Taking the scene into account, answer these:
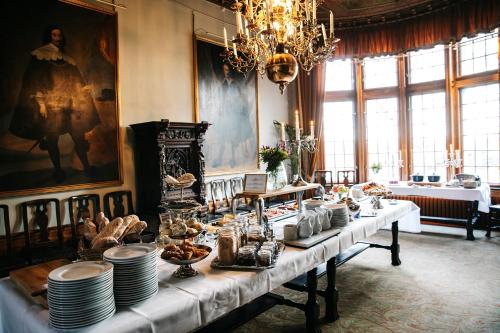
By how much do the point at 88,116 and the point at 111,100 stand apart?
391mm

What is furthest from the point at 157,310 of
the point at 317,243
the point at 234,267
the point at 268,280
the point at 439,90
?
the point at 439,90

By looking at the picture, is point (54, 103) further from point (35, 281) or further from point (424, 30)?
point (424, 30)

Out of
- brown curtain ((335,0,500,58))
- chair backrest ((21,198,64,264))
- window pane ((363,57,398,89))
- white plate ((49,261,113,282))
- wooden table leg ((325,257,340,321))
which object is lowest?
wooden table leg ((325,257,340,321))

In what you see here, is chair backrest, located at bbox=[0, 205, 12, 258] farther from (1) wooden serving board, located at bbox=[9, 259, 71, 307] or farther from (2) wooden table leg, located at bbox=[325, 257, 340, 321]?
(2) wooden table leg, located at bbox=[325, 257, 340, 321]

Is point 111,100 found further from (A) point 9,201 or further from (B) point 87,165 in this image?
(A) point 9,201

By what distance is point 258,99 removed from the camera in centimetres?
711

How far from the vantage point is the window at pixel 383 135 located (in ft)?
24.6

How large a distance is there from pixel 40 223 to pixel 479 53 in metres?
7.66

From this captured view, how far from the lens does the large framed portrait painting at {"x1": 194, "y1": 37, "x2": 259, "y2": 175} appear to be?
19.4 feet

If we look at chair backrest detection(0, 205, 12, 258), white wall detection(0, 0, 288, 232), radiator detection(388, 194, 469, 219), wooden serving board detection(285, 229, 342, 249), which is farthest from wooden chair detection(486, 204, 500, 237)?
chair backrest detection(0, 205, 12, 258)

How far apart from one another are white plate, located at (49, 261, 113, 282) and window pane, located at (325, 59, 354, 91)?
23.8 ft

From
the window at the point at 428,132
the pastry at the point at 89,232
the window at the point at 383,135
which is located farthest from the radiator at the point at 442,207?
the pastry at the point at 89,232

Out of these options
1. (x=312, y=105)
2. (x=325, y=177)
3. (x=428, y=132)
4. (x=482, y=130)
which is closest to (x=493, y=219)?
(x=482, y=130)

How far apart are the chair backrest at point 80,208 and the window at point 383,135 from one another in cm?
542
